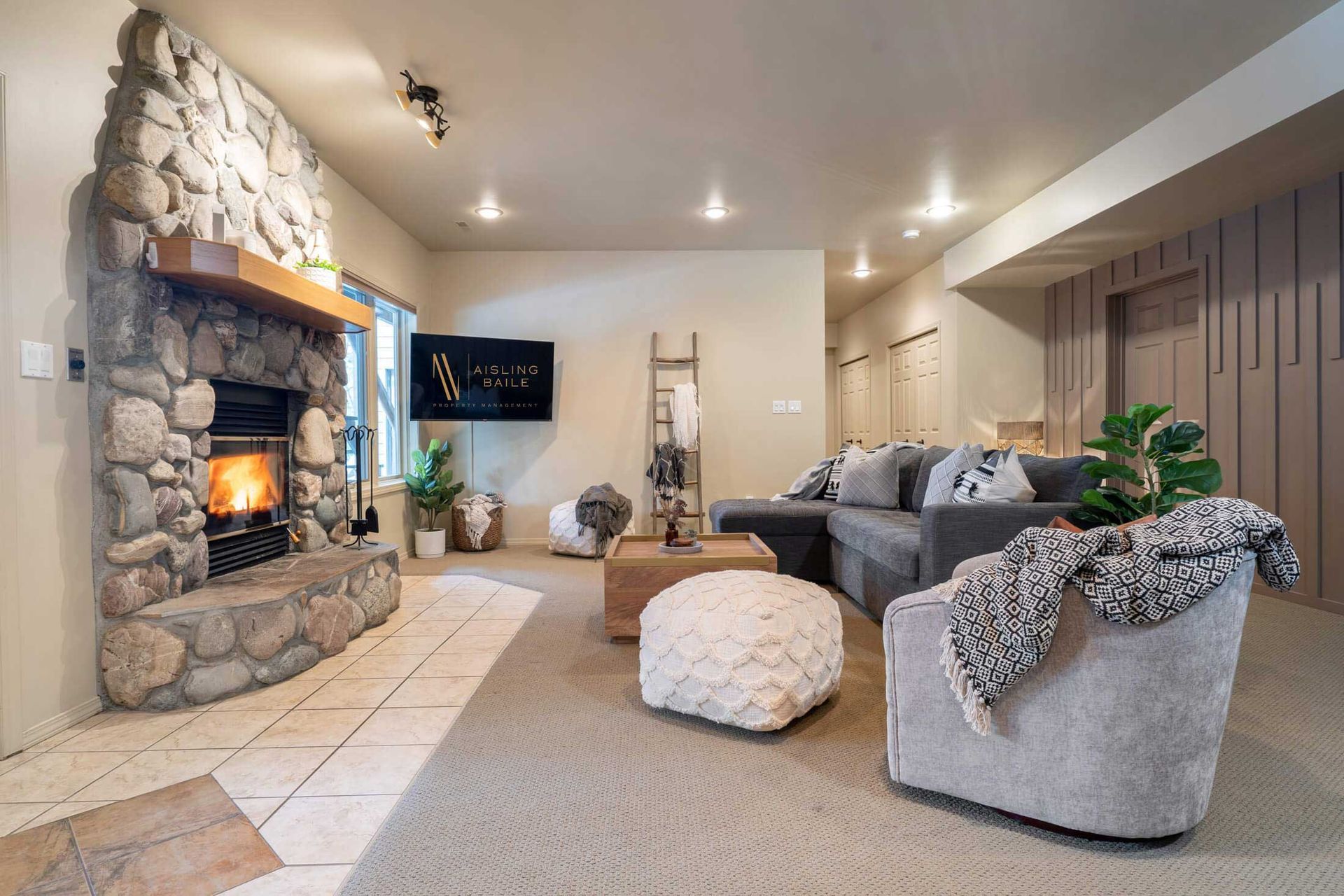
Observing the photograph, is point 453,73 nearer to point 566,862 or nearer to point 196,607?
point 196,607

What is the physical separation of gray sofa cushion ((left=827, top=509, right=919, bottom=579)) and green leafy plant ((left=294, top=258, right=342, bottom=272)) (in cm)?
278

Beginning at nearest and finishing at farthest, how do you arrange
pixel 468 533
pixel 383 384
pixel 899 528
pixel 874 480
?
1. pixel 899 528
2. pixel 874 480
3. pixel 383 384
4. pixel 468 533

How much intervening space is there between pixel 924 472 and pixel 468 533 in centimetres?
337

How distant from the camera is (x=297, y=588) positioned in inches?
100

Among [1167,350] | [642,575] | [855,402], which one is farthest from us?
[855,402]

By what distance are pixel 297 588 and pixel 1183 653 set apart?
106 inches

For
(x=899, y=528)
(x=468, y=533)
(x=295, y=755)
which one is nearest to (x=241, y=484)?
(x=295, y=755)

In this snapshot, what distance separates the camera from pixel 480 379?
16.9ft

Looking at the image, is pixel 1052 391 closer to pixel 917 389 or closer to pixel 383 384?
pixel 917 389

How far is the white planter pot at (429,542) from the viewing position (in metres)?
5.08

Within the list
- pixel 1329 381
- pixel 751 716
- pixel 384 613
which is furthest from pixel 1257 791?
pixel 384 613

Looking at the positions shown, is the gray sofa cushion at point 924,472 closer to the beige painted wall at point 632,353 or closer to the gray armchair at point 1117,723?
the beige painted wall at point 632,353

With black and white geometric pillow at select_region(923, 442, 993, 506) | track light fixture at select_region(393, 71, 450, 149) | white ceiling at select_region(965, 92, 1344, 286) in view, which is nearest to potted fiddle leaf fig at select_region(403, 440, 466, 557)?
track light fixture at select_region(393, 71, 450, 149)

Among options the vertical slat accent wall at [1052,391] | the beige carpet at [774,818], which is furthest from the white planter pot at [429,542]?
the vertical slat accent wall at [1052,391]
